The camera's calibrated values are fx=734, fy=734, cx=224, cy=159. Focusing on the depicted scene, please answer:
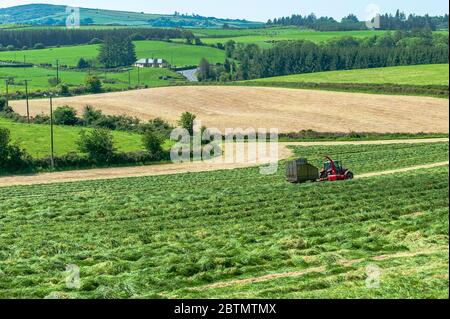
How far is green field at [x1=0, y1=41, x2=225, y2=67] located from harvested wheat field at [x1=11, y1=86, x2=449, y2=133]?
194ft

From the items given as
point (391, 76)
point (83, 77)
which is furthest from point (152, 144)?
point (83, 77)

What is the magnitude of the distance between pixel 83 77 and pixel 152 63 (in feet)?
93.0

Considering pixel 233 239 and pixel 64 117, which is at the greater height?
pixel 233 239

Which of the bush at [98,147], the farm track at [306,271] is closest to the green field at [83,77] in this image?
the bush at [98,147]

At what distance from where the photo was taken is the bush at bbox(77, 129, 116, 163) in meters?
60.8

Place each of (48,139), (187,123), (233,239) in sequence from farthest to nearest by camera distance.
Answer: (187,123), (48,139), (233,239)

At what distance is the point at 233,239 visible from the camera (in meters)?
26.7

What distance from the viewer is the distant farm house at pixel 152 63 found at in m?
168

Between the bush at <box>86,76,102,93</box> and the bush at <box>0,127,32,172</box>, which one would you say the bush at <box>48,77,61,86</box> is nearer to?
the bush at <box>86,76,102,93</box>

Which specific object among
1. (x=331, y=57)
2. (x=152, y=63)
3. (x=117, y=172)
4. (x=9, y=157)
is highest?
(x=331, y=57)

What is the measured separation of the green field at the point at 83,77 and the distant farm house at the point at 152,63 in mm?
7719

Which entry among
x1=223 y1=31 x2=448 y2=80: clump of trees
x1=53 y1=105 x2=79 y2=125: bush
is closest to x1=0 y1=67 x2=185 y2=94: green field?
x1=223 y1=31 x2=448 y2=80: clump of trees

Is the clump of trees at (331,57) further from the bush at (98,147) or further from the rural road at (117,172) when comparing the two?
the bush at (98,147)

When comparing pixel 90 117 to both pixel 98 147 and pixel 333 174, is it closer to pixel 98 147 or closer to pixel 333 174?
pixel 98 147
